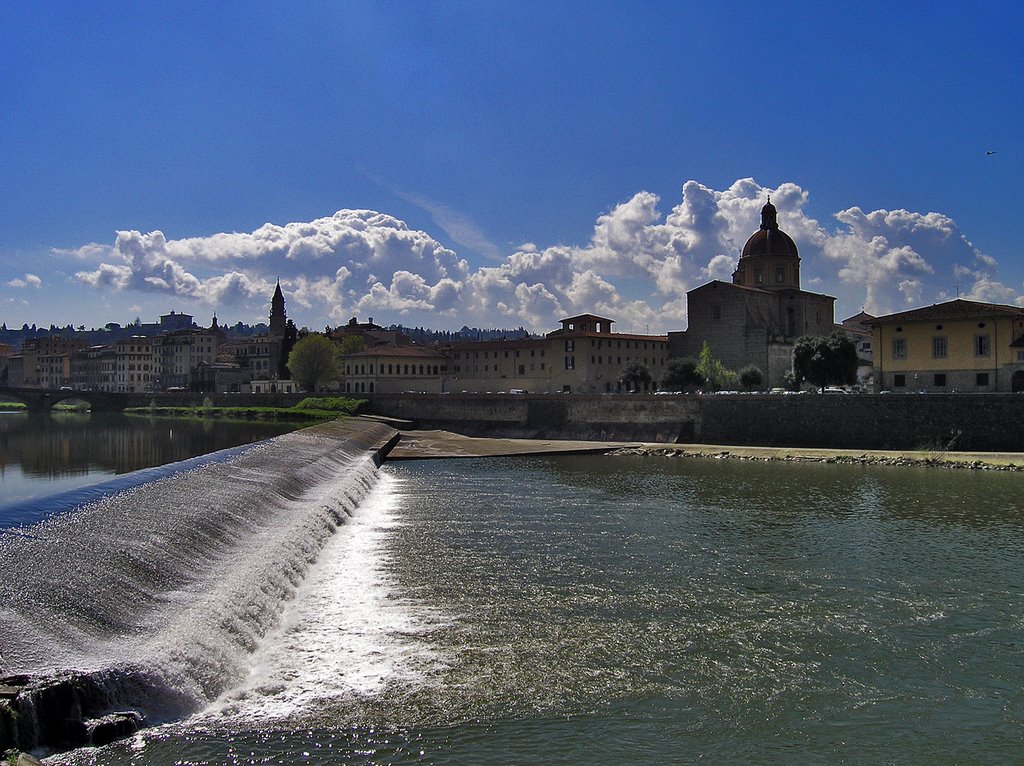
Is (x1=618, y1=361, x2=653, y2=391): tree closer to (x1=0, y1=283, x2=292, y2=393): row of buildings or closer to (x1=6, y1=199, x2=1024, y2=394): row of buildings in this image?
(x1=6, y1=199, x2=1024, y2=394): row of buildings

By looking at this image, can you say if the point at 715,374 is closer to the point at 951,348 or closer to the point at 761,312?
the point at 761,312

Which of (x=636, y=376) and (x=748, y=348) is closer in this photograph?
(x=636, y=376)

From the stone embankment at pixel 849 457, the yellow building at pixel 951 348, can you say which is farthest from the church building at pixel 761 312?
the stone embankment at pixel 849 457

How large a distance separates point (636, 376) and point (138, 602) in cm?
6525

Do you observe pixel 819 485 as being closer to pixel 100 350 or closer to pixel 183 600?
pixel 183 600

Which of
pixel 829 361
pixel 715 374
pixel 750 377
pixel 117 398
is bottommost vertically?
pixel 117 398

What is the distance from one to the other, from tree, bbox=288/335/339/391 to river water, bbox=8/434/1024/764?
7571 cm

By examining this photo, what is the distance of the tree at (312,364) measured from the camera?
100062mm

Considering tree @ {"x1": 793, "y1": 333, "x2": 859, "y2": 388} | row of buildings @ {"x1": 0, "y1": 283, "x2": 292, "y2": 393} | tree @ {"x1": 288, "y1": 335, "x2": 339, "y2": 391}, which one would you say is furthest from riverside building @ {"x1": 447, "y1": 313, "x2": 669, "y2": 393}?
row of buildings @ {"x1": 0, "y1": 283, "x2": 292, "y2": 393}

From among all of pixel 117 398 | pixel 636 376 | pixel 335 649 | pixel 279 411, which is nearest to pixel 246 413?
pixel 279 411

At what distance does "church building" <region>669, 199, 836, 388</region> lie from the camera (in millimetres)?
80094

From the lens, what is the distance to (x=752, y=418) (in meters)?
53.8

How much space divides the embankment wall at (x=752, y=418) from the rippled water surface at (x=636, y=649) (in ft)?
68.8

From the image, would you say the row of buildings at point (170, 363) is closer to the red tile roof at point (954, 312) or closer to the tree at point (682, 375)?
the tree at point (682, 375)
